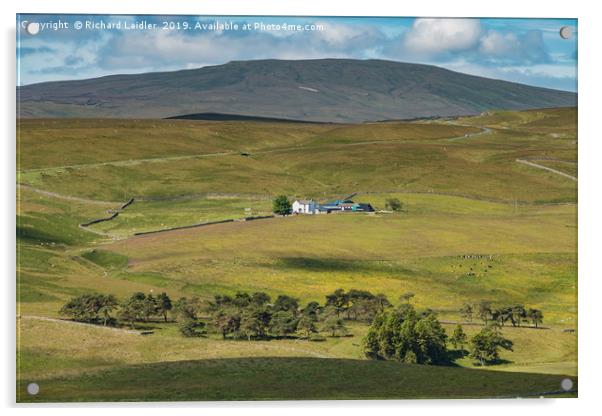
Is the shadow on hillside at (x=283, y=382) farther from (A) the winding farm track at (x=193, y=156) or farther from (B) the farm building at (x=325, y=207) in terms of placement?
(B) the farm building at (x=325, y=207)

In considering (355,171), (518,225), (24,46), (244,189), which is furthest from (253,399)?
(355,171)

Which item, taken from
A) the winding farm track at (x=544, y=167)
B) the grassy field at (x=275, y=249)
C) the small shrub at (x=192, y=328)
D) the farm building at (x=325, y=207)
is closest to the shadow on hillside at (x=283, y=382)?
the grassy field at (x=275, y=249)

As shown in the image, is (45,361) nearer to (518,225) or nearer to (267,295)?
(267,295)

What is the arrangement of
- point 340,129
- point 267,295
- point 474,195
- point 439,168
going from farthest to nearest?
1. point 340,129
2. point 439,168
3. point 474,195
4. point 267,295

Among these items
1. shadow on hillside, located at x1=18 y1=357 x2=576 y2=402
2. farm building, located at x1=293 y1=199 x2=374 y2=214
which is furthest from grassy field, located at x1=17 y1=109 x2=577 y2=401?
farm building, located at x1=293 y1=199 x2=374 y2=214

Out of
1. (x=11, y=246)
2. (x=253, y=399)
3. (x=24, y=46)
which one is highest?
(x=24, y=46)

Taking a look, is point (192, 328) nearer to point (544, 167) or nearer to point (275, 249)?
point (275, 249)

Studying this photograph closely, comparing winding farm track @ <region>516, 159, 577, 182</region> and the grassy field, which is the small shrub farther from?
winding farm track @ <region>516, 159, 577, 182</region>
